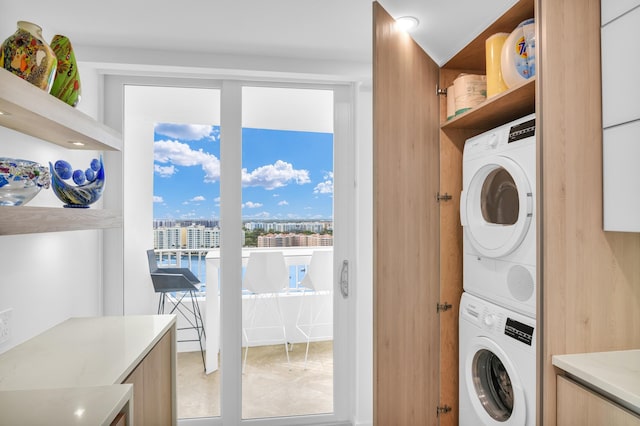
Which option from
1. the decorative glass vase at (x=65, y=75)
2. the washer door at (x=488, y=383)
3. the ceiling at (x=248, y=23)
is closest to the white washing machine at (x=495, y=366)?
the washer door at (x=488, y=383)

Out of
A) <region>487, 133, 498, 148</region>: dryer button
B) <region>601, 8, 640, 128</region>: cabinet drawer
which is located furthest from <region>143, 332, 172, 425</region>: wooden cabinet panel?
<region>601, 8, 640, 128</region>: cabinet drawer

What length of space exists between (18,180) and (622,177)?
2058 millimetres

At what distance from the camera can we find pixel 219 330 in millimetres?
2566

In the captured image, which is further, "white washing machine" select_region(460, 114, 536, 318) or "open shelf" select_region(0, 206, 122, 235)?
"white washing machine" select_region(460, 114, 536, 318)

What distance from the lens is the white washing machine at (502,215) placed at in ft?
4.86

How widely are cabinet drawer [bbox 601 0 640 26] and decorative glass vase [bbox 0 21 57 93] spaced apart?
6.60 feet

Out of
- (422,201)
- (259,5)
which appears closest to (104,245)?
(259,5)

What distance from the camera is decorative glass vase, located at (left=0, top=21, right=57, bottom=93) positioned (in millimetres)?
1266

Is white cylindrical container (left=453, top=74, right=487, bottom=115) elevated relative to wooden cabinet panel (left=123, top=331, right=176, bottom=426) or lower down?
elevated

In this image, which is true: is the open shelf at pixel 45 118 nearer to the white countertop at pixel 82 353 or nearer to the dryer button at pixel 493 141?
the white countertop at pixel 82 353

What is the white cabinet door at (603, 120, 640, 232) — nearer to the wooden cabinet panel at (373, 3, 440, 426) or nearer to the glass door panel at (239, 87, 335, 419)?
the wooden cabinet panel at (373, 3, 440, 426)

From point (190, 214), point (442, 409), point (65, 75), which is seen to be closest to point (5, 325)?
point (65, 75)

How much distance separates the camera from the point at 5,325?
155 cm

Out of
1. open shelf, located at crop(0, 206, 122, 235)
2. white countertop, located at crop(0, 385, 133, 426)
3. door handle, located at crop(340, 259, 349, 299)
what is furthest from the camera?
door handle, located at crop(340, 259, 349, 299)
